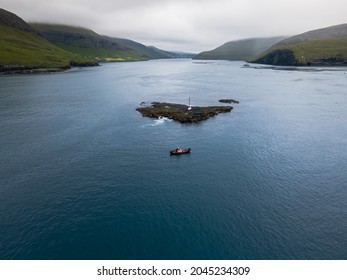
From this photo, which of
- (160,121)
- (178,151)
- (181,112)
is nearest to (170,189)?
(178,151)

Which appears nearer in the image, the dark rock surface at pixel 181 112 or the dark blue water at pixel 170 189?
the dark blue water at pixel 170 189

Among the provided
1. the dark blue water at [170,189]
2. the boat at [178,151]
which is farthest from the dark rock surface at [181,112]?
the boat at [178,151]

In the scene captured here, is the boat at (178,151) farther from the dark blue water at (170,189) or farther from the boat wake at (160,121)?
the boat wake at (160,121)

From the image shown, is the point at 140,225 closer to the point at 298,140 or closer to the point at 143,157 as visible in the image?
the point at 143,157

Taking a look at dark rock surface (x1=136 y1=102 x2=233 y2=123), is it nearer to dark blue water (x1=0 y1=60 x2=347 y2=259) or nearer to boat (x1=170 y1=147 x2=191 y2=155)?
dark blue water (x1=0 y1=60 x2=347 y2=259)

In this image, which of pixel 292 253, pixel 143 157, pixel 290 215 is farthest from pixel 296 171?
pixel 143 157

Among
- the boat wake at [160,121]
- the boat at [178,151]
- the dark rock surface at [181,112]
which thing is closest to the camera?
the boat at [178,151]

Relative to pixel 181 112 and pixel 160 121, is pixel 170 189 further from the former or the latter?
pixel 181 112
